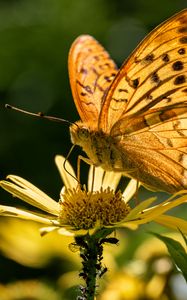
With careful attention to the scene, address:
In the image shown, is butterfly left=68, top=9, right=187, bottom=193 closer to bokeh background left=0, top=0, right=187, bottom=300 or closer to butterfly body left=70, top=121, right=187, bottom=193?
butterfly body left=70, top=121, right=187, bottom=193

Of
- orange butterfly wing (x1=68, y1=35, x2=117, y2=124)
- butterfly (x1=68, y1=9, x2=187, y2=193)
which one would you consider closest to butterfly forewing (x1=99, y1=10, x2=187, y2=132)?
butterfly (x1=68, y1=9, x2=187, y2=193)

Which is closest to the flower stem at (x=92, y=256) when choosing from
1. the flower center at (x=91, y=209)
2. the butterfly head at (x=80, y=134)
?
the flower center at (x=91, y=209)

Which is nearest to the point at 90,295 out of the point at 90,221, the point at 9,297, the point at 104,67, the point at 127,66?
the point at 90,221

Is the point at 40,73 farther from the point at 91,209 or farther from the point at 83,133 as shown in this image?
the point at 91,209

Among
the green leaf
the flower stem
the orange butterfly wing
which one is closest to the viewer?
the green leaf

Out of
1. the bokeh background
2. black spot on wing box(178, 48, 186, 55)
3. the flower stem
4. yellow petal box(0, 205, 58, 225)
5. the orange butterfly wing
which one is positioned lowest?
the flower stem

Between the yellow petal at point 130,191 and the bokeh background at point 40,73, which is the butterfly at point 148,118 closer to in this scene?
the yellow petal at point 130,191
